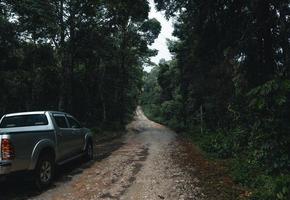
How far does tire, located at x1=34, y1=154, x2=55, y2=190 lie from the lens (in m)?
9.09

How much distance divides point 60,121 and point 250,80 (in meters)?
7.96

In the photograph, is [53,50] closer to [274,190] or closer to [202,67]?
[202,67]

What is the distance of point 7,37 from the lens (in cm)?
2138

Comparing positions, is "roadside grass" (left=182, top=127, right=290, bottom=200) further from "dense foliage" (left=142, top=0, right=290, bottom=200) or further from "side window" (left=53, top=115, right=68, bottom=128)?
"side window" (left=53, top=115, right=68, bottom=128)

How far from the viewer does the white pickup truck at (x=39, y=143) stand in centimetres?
816

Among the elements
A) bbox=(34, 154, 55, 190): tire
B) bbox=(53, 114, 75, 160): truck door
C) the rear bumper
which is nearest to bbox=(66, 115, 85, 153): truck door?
bbox=(53, 114, 75, 160): truck door

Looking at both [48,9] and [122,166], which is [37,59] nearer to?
[48,9]

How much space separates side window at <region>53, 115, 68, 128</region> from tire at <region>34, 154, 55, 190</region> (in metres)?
1.44

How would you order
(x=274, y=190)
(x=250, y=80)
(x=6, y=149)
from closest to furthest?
1. (x=274, y=190)
2. (x=6, y=149)
3. (x=250, y=80)

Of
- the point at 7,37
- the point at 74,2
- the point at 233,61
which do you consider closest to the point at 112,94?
the point at 74,2

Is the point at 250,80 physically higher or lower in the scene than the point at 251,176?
higher

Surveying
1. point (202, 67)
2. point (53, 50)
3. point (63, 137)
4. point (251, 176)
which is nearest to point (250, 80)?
point (251, 176)

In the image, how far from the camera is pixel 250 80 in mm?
15203

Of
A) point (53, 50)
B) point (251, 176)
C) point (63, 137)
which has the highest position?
point (53, 50)
